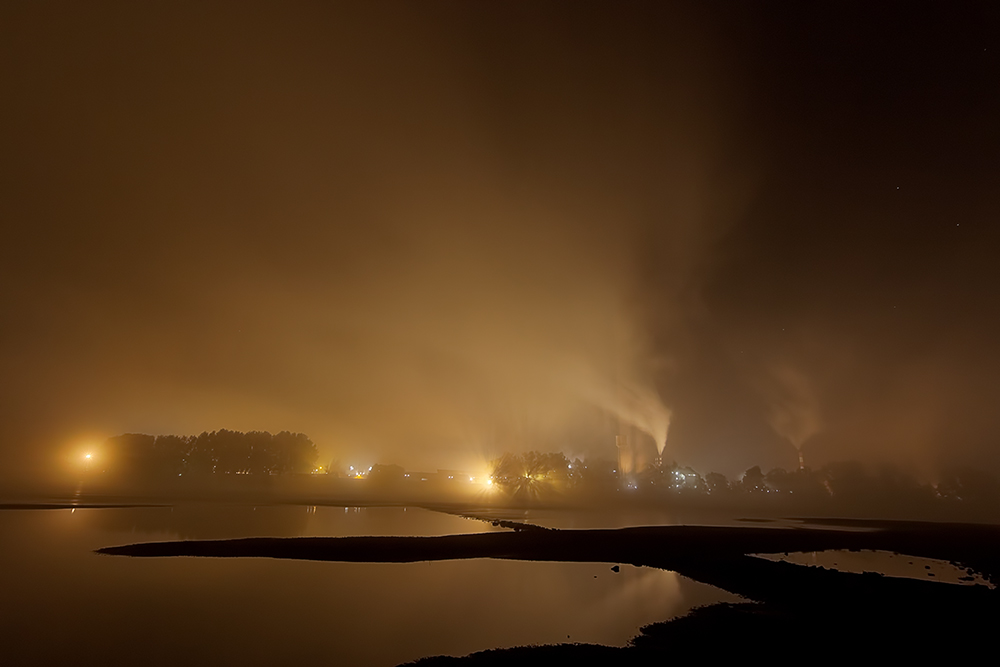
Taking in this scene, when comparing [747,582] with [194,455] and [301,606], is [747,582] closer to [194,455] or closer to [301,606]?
[301,606]

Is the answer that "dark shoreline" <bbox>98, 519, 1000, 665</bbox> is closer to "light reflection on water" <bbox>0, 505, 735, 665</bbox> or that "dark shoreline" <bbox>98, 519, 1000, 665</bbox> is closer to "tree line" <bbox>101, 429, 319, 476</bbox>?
"light reflection on water" <bbox>0, 505, 735, 665</bbox>

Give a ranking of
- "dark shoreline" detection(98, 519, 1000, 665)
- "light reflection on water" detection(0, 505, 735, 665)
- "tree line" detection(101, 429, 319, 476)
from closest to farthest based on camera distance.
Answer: "light reflection on water" detection(0, 505, 735, 665), "dark shoreline" detection(98, 519, 1000, 665), "tree line" detection(101, 429, 319, 476)

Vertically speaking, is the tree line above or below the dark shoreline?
above

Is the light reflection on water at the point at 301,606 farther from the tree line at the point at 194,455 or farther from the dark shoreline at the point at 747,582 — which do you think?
the tree line at the point at 194,455

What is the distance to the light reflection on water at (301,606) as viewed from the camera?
591 inches

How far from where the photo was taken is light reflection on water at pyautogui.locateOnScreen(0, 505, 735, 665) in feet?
49.2

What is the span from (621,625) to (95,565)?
27204mm

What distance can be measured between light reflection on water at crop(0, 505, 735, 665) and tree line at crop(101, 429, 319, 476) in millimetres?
136452

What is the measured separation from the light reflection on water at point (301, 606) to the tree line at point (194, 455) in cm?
13645

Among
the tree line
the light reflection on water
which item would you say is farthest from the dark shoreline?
the tree line

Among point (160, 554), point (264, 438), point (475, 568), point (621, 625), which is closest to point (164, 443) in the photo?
point (264, 438)

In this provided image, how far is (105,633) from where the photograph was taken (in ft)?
52.6

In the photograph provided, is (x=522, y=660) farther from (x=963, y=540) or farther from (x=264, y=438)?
(x=264, y=438)

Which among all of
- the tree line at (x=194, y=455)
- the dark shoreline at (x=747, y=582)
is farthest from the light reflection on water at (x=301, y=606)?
the tree line at (x=194, y=455)
